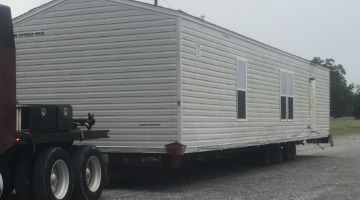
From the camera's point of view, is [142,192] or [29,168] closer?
[29,168]

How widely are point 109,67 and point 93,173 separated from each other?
2.46 metres

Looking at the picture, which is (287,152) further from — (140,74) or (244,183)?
(140,74)

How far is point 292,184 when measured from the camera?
1162cm

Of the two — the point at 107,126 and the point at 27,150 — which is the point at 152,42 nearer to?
the point at 107,126

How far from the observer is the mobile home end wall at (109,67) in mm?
10344

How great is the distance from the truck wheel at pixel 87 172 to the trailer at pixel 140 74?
123 cm

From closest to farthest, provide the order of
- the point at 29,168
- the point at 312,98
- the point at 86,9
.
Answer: the point at 29,168
the point at 86,9
the point at 312,98

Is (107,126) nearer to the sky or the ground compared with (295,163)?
nearer to the sky

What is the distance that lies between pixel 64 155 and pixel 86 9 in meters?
4.01

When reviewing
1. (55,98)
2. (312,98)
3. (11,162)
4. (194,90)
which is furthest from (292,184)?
(312,98)

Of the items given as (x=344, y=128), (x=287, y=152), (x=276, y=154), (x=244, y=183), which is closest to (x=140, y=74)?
(x=244, y=183)

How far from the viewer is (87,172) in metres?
9.07

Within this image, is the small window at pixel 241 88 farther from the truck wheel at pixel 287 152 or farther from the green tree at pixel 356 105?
the green tree at pixel 356 105

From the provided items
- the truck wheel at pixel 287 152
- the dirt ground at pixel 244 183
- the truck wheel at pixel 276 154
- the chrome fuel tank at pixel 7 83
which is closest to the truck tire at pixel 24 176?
the chrome fuel tank at pixel 7 83
